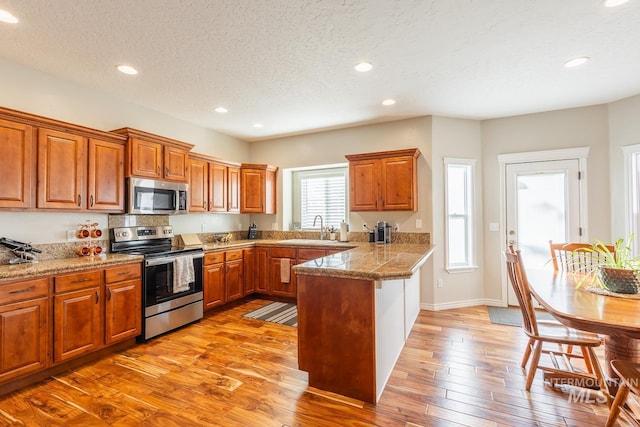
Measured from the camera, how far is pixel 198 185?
4.25 m

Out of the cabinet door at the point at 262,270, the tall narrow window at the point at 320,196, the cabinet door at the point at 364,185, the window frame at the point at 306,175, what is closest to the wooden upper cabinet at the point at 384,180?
the cabinet door at the point at 364,185

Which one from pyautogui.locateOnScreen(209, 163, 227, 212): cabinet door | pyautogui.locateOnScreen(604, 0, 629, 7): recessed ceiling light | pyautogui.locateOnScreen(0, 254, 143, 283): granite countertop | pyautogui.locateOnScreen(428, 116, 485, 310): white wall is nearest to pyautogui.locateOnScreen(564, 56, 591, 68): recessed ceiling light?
pyautogui.locateOnScreen(604, 0, 629, 7): recessed ceiling light

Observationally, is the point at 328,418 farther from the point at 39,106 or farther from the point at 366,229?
the point at 39,106

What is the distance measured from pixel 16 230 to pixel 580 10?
15.9 feet

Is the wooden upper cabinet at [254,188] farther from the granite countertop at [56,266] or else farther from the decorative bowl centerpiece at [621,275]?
the decorative bowl centerpiece at [621,275]

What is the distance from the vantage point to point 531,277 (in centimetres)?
262

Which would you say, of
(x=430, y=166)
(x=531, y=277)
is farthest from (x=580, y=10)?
(x=430, y=166)

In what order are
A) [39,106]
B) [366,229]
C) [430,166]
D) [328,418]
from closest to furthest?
[328,418]
[39,106]
[430,166]
[366,229]

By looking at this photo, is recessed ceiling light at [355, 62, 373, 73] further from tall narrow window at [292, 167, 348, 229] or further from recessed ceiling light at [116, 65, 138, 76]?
tall narrow window at [292, 167, 348, 229]

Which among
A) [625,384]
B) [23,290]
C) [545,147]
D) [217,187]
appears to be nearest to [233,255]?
[217,187]

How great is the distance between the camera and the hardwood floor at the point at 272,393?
195 centimetres

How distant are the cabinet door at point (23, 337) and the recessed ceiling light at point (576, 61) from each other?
4969mm

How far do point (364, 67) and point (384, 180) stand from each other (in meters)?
1.73

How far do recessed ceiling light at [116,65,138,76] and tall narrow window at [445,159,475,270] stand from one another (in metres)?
4.00
